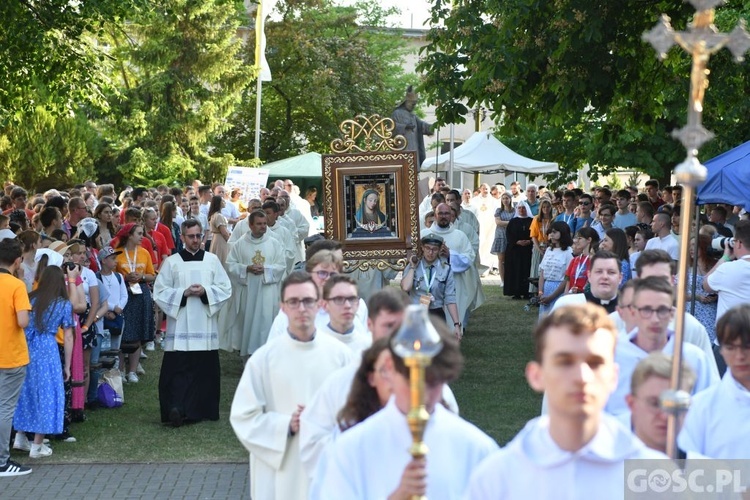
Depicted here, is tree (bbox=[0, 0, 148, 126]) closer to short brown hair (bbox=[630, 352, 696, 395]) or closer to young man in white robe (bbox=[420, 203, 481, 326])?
young man in white robe (bbox=[420, 203, 481, 326])

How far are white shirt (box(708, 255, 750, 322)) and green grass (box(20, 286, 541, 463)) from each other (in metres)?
2.39

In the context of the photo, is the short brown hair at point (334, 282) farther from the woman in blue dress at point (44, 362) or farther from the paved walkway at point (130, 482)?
the woman in blue dress at point (44, 362)

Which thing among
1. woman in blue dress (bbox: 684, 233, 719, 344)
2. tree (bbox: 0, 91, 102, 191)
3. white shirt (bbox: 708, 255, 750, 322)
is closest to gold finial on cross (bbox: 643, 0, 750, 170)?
white shirt (bbox: 708, 255, 750, 322)

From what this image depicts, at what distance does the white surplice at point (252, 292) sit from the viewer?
50.1 feet

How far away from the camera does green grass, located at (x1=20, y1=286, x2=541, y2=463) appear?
11.1 m

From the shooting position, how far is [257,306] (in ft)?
50.5

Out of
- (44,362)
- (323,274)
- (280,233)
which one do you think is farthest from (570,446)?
(280,233)

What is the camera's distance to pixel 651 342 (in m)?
6.14

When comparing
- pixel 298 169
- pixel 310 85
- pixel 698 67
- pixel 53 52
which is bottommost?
pixel 698 67

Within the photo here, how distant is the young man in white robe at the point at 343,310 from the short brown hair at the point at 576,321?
3.03 metres

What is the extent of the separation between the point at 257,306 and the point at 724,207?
18.6ft

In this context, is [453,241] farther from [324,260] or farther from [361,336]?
[361,336]

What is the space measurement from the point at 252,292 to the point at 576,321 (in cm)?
1189

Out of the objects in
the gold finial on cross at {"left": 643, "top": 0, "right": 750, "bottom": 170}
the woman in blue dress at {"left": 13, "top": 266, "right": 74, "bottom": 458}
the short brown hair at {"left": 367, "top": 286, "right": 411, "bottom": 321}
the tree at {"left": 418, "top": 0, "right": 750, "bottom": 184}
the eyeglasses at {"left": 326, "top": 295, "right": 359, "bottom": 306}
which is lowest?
the woman in blue dress at {"left": 13, "top": 266, "right": 74, "bottom": 458}
